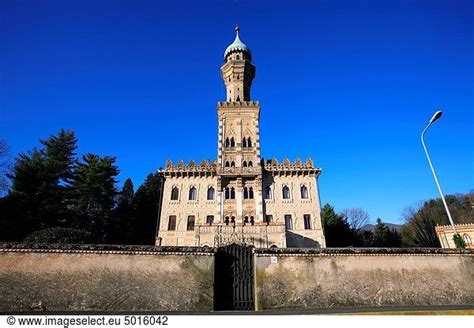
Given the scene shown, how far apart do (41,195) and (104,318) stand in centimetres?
2835

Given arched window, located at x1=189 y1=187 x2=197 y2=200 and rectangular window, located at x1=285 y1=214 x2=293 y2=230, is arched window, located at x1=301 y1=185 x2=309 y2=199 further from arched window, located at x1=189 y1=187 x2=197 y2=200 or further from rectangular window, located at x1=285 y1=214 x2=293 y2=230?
arched window, located at x1=189 y1=187 x2=197 y2=200

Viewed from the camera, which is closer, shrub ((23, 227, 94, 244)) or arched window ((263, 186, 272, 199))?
shrub ((23, 227, 94, 244))

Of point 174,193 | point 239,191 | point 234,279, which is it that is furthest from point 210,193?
point 234,279

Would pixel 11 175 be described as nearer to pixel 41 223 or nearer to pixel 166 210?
pixel 41 223

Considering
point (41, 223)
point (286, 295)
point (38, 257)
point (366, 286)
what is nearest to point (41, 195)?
point (41, 223)

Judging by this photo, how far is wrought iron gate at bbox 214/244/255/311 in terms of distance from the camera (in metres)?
10.7

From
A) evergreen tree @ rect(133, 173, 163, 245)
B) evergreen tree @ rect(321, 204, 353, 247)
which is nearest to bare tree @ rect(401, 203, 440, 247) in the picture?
evergreen tree @ rect(321, 204, 353, 247)

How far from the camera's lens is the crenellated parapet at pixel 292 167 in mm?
32562

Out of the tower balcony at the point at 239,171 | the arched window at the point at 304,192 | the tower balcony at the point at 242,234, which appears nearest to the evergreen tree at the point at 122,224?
the tower balcony at the point at 242,234

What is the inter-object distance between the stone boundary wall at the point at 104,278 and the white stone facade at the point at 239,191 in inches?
633

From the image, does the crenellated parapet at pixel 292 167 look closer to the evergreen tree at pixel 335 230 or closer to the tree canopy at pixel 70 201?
the evergreen tree at pixel 335 230

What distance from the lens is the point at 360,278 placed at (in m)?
11.4

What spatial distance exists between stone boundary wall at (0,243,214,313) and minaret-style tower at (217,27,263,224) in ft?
61.0

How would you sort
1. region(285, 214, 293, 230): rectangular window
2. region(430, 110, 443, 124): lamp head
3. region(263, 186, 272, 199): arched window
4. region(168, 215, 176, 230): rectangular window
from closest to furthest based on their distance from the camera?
Answer: 1. region(430, 110, 443, 124): lamp head
2. region(285, 214, 293, 230): rectangular window
3. region(168, 215, 176, 230): rectangular window
4. region(263, 186, 272, 199): arched window
